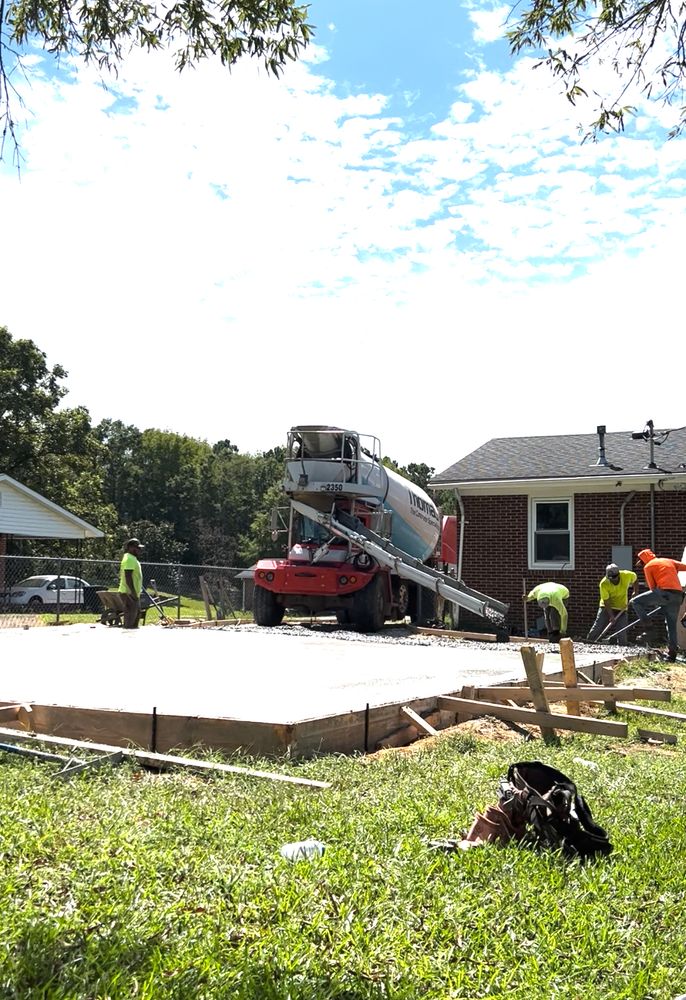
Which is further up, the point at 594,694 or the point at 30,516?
the point at 30,516

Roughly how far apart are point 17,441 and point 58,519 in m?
13.7

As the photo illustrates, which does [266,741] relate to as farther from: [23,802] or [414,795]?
[23,802]

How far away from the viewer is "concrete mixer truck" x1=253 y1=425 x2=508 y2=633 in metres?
17.4

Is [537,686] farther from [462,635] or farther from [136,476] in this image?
[136,476]

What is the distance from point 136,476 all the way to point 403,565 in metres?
77.3

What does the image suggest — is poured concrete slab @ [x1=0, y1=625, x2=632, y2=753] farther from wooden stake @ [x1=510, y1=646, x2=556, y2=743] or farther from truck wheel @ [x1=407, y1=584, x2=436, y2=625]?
truck wheel @ [x1=407, y1=584, x2=436, y2=625]

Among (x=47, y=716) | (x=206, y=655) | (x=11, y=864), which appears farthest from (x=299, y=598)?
(x=11, y=864)

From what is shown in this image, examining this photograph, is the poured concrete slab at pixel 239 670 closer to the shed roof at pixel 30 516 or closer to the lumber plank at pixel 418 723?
the lumber plank at pixel 418 723

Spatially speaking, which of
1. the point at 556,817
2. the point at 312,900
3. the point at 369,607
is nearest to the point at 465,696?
the point at 556,817

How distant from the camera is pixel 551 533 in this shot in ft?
68.0

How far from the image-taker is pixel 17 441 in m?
47.3

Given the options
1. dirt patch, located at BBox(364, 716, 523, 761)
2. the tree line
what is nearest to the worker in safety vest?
dirt patch, located at BBox(364, 716, 523, 761)

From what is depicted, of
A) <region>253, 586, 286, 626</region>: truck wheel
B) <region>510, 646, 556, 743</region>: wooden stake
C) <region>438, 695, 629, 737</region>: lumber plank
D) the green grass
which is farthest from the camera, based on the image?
<region>253, 586, 286, 626</region>: truck wheel

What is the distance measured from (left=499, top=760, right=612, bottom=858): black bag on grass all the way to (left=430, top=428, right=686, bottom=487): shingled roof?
15.8 metres
